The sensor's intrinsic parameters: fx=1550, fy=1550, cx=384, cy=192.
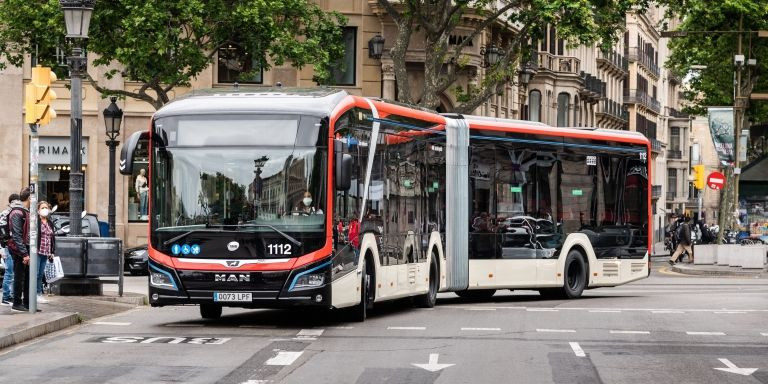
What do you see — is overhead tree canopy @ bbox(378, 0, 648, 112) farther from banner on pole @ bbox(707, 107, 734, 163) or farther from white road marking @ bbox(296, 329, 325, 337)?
white road marking @ bbox(296, 329, 325, 337)

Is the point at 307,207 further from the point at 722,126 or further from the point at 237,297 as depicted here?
the point at 722,126

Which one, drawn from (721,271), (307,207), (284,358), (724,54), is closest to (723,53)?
(724,54)

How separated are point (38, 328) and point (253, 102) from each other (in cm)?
380

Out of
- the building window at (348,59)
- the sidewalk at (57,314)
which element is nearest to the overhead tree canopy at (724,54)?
the building window at (348,59)

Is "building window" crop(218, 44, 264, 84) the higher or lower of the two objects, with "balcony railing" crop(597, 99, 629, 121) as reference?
lower

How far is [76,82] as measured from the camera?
24.1 metres

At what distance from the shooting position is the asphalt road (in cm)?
1395

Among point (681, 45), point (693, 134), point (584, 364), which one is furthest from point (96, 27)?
point (693, 134)

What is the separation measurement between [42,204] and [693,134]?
429 feet

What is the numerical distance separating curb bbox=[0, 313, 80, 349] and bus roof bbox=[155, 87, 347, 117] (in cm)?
277

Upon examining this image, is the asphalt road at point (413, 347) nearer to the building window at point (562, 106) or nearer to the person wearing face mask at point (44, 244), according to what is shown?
the person wearing face mask at point (44, 244)

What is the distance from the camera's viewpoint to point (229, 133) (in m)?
18.9

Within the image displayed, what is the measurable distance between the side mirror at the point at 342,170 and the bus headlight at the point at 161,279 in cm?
233

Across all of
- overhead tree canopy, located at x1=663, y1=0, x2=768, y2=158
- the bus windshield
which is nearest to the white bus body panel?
the bus windshield
